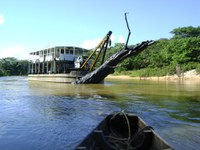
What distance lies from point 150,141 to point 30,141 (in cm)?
322

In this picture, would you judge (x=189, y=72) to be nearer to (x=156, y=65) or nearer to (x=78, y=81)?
(x=156, y=65)

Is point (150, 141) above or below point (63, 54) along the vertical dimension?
below

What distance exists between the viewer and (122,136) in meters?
6.53

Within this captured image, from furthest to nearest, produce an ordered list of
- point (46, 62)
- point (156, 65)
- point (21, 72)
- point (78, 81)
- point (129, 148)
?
point (21, 72) < point (156, 65) < point (46, 62) < point (78, 81) < point (129, 148)

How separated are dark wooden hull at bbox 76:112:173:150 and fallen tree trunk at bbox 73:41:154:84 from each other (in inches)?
713

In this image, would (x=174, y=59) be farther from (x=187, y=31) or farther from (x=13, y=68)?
(x=13, y=68)

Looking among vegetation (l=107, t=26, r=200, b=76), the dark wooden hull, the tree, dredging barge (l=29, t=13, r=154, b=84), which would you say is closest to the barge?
dredging barge (l=29, t=13, r=154, b=84)

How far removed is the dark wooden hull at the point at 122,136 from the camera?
485cm

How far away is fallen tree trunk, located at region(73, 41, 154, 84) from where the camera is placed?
Answer: 25.0 metres

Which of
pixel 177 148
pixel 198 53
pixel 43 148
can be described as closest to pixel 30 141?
pixel 43 148

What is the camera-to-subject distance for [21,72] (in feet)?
367

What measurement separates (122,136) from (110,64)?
2140 cm

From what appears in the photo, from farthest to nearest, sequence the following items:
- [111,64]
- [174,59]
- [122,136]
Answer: [174,59], [111,64], [122,136]

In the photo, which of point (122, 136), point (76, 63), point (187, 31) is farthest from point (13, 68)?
point (122, 136)
